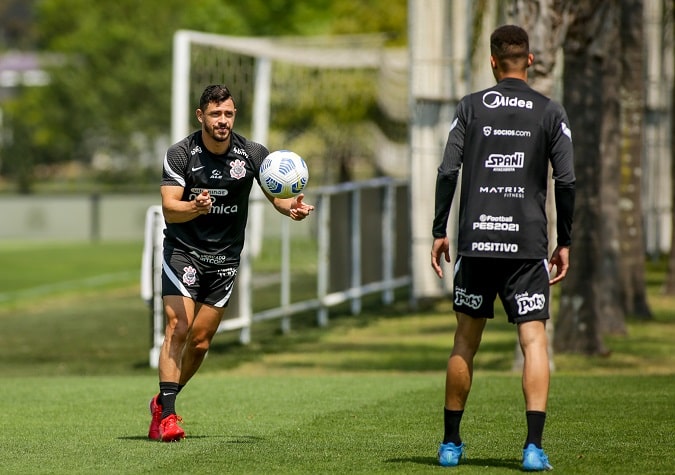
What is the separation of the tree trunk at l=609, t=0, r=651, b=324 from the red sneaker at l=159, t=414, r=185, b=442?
39.2 feet

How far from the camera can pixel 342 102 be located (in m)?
42.1

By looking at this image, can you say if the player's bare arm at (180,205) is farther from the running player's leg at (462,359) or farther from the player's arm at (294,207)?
the running player's leg at (462,359)

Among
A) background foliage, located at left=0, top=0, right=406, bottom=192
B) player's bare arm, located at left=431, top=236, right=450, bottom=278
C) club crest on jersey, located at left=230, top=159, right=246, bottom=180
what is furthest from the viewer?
background foliage, located at left=0, top=0, right=406, bottom=192

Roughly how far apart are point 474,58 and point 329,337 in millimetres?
6291

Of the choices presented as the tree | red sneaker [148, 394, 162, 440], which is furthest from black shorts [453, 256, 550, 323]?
the tree

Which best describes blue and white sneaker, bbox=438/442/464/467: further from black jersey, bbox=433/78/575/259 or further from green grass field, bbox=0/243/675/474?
black jersey, bbox=433/78/575/259

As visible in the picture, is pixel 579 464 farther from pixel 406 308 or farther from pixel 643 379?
pixel 406 308

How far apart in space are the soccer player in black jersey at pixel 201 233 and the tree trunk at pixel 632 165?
11.5 meters

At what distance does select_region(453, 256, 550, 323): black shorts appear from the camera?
7.53 meters

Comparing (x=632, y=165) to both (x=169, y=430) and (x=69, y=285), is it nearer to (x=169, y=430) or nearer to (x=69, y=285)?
(x=69, y=285)

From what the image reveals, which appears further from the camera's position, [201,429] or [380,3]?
[380,3]

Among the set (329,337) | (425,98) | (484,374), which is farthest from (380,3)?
(484,374)

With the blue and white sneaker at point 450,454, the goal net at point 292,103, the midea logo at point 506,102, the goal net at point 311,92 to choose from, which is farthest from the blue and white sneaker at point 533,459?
the goal net at point 311,92

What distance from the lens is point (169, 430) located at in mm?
8914
